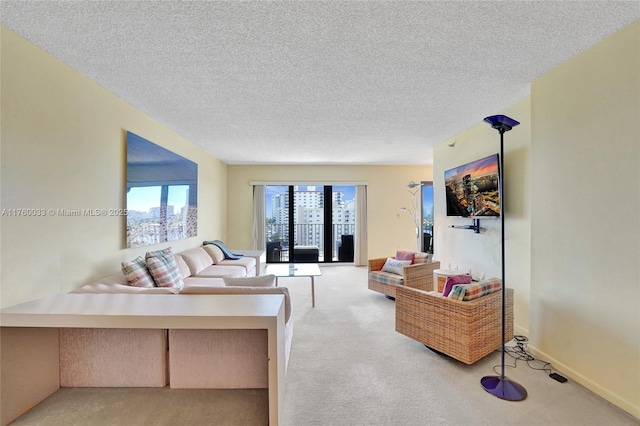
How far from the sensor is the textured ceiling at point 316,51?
166cm

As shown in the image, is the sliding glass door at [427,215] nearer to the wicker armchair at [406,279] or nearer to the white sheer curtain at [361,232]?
the white sheer curtain at [361,232]

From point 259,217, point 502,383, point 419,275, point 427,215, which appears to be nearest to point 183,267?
point 259,217

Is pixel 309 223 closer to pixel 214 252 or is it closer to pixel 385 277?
pixel 214 252

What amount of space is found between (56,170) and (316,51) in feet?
7.19

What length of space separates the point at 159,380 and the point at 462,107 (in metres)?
3.77

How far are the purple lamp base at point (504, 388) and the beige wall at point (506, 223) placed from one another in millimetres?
1206

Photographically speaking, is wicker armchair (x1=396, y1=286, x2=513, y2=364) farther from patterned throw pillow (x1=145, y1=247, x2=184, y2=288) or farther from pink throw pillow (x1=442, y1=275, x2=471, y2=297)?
patterned throw pillow (x1=145, y1=247, x2=184, y2=288)

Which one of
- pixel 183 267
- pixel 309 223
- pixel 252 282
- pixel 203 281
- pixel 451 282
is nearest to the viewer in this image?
pixel 252 282

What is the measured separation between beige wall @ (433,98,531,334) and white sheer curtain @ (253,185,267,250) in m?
4.08

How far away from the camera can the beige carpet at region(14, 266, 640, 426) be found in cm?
164

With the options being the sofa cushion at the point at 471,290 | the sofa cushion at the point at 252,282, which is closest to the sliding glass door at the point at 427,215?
the sofa cushion at the point at 471,290

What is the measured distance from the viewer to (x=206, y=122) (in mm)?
3658

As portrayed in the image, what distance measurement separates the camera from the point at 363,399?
197cm

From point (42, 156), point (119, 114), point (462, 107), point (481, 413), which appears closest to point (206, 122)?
point (119, 114)
